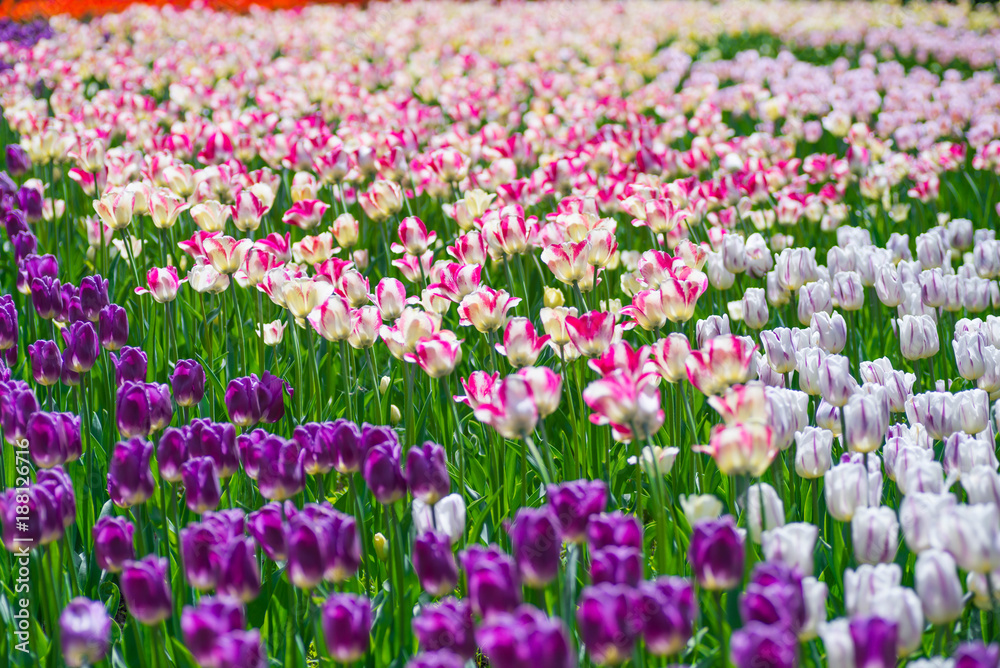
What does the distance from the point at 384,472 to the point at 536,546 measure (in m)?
0.37

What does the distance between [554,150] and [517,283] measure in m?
1.63

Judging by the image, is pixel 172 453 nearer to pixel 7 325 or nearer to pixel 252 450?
pixel 252 450

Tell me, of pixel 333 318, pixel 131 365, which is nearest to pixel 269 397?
pixel 333 318

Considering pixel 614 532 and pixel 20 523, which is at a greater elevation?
pixel 614 532

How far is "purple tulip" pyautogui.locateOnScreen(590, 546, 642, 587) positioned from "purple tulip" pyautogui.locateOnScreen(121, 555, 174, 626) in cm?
65

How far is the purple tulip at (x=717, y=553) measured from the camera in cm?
137

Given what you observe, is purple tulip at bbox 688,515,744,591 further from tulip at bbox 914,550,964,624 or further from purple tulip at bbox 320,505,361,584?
purple tulip at bbox 320,505,361,584

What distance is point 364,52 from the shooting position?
976cm

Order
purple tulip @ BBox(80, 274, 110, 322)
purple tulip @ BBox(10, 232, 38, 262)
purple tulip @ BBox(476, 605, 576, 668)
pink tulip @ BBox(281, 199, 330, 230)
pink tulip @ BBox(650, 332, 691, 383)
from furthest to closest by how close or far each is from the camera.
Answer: pink tulip @ BBox(281, 199, 330, 230) → purple tulip @ BBox(10, 232, 38, 262) → purple tulip @ BBox(80, 274, 110, 322) → pink tulip @ BBox(650, 332, 691, 383) → purple tulip @ BBox(476, 605, 576, 668)

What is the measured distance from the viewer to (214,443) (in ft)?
6.21

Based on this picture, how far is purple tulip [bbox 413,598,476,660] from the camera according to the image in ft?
4.37

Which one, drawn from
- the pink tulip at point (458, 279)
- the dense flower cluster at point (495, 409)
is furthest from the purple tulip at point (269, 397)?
the pink tulip at point (458, 279)

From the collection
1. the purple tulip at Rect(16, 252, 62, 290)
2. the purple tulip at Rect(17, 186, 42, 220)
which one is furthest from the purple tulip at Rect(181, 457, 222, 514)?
the purple tulip at Rect(17, 186, 42, 220)

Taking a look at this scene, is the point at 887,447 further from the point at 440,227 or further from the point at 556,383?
the point at 440,227
